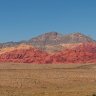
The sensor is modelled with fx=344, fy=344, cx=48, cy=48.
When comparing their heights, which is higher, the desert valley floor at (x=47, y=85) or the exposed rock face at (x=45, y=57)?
the exposed rock face at (x=45, y=57)

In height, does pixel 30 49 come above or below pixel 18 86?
above

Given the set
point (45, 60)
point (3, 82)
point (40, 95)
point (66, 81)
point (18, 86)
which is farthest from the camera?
point (45, 60)

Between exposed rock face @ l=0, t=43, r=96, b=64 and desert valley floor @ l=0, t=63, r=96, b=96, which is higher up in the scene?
exposed rock face @ l=0, t=43, r=96, b=64

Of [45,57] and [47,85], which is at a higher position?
[45,57]

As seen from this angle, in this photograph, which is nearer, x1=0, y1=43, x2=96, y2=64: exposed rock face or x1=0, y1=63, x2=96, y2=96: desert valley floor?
x1=0, y1=63, x2=96, y2=96: desert valley floor

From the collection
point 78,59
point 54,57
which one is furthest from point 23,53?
point 78,59

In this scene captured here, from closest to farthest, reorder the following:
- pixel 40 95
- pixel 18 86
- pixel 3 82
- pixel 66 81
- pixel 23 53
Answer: pixel 40 95, pixel 18 86, pixel 3 82, pixel 66 81, pixel 23 53

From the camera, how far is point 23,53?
144625 mm

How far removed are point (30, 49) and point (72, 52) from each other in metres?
19.6

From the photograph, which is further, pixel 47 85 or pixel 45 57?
pixel 45 57

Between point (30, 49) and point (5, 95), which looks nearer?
point (5, 95)

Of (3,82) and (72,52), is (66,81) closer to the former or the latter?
(3,82)

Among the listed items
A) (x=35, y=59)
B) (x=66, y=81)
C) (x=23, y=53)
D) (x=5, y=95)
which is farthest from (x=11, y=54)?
(x=5, y=95)

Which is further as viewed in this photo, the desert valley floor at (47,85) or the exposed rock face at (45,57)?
the exposed rock face at (45,57)
